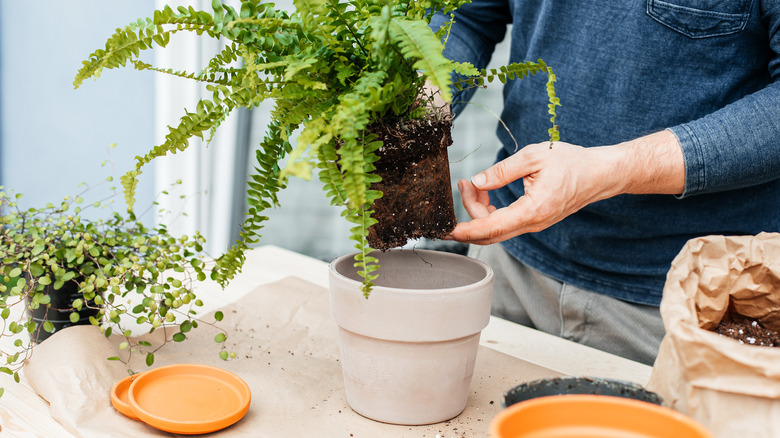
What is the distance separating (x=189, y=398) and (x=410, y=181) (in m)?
0.41

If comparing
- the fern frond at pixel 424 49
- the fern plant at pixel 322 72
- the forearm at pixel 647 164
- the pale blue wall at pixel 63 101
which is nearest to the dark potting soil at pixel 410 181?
the fern plant at pixel 322 72

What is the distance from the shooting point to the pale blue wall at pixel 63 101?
239 cm

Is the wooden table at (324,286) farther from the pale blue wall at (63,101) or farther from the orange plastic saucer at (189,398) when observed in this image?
the pale blue wall at (63,101)

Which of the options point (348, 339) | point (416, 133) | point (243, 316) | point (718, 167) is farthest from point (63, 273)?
point (718, 167)

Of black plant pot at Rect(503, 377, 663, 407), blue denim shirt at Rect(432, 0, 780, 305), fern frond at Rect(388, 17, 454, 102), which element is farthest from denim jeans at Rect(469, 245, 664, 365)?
fern frond at Rect(388, 17, 454, 102)

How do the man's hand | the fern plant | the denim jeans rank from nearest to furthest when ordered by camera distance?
the fern plant
the man's hand
the denim jeans

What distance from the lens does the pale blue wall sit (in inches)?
94.1

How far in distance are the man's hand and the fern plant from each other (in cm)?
16

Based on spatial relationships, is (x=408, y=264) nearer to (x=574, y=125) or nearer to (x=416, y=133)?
(x=416, y=133)

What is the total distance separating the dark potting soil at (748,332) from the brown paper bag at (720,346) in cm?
2

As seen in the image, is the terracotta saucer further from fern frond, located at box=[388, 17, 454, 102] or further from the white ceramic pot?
fern frond, located at box=[388, 17, 454, 102]

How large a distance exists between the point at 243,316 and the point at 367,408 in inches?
15.6

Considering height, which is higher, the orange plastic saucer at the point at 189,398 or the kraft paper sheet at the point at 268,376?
the orange plastic saucer at the point at 189,398

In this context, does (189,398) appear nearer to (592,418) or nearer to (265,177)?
(265,177)
